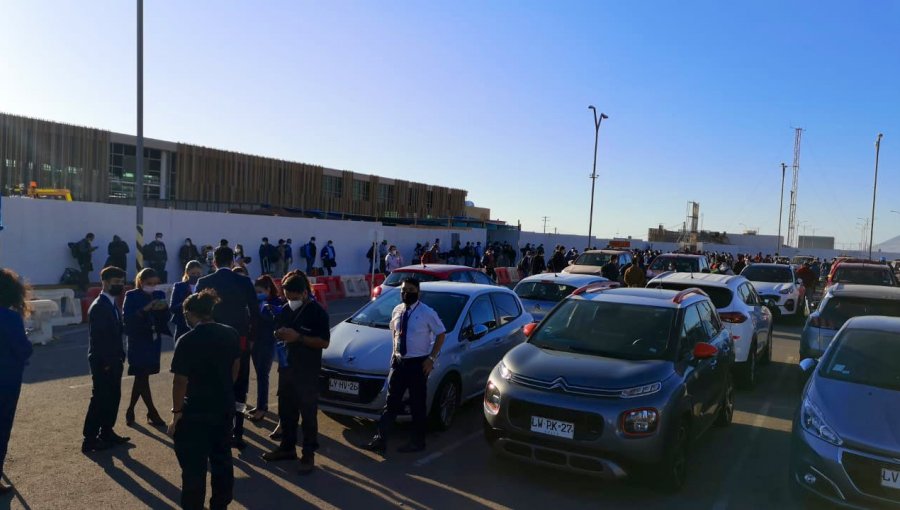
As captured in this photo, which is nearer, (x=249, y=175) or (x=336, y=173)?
(x=249, y=175)

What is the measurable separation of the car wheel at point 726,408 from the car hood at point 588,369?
6.71 feet

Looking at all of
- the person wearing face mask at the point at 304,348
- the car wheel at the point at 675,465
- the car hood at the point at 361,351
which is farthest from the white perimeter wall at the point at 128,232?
the car wheel at the point at 675,465

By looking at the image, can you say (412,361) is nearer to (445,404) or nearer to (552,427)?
(445,404)

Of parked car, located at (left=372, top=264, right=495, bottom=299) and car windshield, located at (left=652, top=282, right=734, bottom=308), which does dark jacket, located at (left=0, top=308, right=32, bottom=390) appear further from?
car windshield, located at (left=652, top=282, right=734, bottom=308)

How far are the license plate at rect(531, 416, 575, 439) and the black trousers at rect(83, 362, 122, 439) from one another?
4036mm

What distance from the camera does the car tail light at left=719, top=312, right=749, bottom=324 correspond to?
376 inches

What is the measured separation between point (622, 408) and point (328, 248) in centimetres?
2369

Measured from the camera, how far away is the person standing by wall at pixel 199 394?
4.13 metres

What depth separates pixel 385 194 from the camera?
51250mm

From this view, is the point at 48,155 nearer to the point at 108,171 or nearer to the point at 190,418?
the point at 108,171

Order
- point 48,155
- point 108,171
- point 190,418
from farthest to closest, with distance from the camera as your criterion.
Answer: point 108,171, point 48,155, point 190,418

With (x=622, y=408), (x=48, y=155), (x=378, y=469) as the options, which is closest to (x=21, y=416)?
(x=378, y=469)

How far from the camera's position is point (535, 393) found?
545 centimetres

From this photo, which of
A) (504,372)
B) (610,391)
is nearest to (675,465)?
(610,391)
